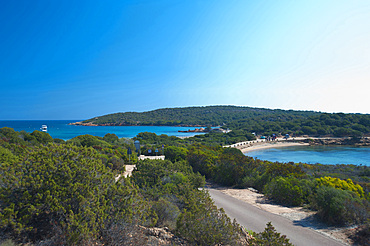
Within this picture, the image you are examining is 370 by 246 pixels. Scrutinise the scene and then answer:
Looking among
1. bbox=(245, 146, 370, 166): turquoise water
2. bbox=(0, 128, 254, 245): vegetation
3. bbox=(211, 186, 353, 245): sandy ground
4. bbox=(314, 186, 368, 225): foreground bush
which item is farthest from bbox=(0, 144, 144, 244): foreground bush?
bbox=(245, 146, 370, 166): turquoise water

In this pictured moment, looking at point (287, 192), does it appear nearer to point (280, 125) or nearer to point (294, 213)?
point (294, 213)

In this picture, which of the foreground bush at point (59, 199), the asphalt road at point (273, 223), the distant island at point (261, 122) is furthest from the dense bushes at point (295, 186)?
the distant island at point (261, 122)

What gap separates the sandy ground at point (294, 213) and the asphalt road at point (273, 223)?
11.9 inches

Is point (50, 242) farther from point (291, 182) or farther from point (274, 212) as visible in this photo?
point (291, 182)

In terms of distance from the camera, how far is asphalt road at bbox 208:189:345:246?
5.77 metres

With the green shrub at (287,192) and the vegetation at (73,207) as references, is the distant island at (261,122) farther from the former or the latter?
the vegetation at (73,207)

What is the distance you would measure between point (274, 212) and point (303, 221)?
109cm

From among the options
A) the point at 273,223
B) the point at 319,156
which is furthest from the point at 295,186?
the point at 319,156

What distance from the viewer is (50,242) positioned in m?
3.29

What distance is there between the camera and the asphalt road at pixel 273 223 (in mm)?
5770

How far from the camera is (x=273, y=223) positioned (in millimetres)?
6855

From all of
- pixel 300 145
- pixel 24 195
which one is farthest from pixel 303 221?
pixel 300 145

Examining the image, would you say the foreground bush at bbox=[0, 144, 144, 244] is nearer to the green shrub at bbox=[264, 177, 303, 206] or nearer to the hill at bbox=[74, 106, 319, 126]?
the green shrub at bbox=[264, 177, 303, 206]

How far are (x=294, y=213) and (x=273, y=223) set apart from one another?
5.43 feet
